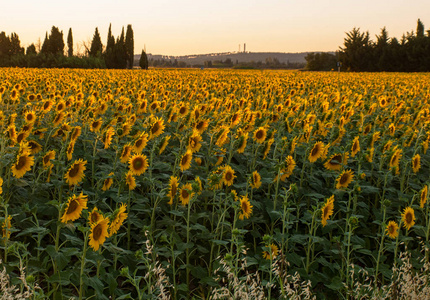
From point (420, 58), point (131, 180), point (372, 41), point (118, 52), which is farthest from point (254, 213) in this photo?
point (372, 41)

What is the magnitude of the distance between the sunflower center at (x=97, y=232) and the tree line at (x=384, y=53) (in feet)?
180

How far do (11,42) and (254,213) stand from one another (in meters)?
53.8

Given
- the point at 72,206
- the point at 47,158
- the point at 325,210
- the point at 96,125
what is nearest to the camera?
the point at 72,206

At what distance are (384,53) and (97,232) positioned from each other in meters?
55.4

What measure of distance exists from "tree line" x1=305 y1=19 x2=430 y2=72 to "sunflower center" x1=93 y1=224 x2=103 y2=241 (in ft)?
180

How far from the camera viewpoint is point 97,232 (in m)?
3.18

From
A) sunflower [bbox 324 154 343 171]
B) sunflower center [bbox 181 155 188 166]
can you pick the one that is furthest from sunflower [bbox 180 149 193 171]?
sunflower [bbox 324 154 343 171]

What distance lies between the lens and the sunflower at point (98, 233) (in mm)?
3148

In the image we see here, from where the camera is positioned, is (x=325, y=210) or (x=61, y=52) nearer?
(x=325, y=210)

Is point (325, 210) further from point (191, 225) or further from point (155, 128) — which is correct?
A: point (155, 128)

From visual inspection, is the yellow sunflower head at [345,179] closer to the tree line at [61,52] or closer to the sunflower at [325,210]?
the sunflower at [325,210]

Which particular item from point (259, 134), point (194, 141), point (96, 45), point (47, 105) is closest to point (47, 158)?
point (194, 141)

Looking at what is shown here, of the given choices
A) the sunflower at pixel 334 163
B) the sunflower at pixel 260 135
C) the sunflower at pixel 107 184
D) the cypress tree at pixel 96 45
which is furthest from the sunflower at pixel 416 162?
the cypress tree at pixel 96 45

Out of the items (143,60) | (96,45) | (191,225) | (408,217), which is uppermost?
(96,45)
